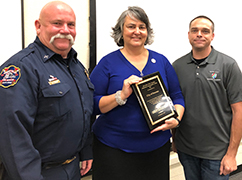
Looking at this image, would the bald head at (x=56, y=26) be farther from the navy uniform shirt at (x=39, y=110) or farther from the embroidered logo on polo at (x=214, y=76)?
the embroidered logo on polo at (x=214, y=76)

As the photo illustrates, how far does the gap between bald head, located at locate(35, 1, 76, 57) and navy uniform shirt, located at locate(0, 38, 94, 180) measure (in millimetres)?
43

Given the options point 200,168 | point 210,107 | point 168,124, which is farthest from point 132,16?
point 200,168

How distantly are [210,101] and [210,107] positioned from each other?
Answer: 0.04m

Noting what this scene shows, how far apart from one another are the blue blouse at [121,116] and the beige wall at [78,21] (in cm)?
51

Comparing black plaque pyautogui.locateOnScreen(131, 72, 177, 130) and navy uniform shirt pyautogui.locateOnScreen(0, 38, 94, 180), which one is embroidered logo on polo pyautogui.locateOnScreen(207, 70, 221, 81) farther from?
navy uniform shirt pyautogui.locateOnScreen(0, 38, 94, 180)

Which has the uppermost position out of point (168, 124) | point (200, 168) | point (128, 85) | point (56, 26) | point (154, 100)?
point (56, 26)

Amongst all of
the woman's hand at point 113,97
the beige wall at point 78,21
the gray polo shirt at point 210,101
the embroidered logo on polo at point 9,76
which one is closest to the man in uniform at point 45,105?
the embroidered logo on polo at point 9,76

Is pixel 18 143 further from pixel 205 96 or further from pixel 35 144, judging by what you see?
pixel 205 96

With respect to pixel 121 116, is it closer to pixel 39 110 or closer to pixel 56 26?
pixel 39 110

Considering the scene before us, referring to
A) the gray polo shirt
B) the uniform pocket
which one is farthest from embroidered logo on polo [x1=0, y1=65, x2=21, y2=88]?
the gray polo shirt

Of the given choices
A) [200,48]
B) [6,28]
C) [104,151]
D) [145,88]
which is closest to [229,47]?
[200,48]

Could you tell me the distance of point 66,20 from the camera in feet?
3.32

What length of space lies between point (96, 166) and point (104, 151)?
140mm

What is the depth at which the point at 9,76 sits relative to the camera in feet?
2.84
